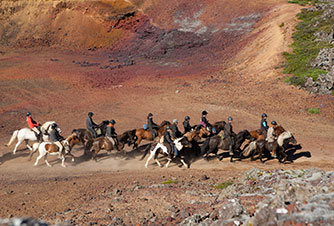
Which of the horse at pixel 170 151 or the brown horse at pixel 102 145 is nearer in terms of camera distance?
the horse at pixel 170 151

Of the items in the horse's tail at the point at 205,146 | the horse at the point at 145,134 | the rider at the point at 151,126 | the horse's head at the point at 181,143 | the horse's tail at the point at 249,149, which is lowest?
the horse's tail at the point at 249,149

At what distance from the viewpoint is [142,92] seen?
3216 centimetres

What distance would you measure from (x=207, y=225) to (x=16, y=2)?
6425 cm

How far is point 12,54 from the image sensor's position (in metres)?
47.4

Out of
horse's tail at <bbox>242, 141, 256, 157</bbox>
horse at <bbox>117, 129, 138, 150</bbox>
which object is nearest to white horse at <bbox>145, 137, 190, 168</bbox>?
horse at <bbox>117, 129, 138, 150</bbox>

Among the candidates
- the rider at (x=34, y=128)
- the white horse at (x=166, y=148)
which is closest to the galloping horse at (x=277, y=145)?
the white horse at (x=166, y=148)

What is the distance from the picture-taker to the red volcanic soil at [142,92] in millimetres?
12789

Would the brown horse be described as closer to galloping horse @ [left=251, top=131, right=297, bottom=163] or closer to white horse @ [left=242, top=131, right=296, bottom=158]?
white horse @ [left=242, top=131, right=296, bottom=158]

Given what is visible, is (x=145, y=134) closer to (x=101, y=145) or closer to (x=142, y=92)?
(x=101, y=145)

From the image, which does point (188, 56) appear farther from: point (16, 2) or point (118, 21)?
point (16, 2)

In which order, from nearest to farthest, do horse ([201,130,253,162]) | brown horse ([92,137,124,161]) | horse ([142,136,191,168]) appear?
horse ([142,136,191,168])
horse ([201,130,253,162])
brown horse ([92,137,124,161])

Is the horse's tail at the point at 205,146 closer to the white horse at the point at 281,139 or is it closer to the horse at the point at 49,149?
the white horse at the point at 281,139

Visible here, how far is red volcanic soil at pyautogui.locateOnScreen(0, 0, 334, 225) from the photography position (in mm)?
12789

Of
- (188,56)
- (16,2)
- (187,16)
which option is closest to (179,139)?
(188,56)
